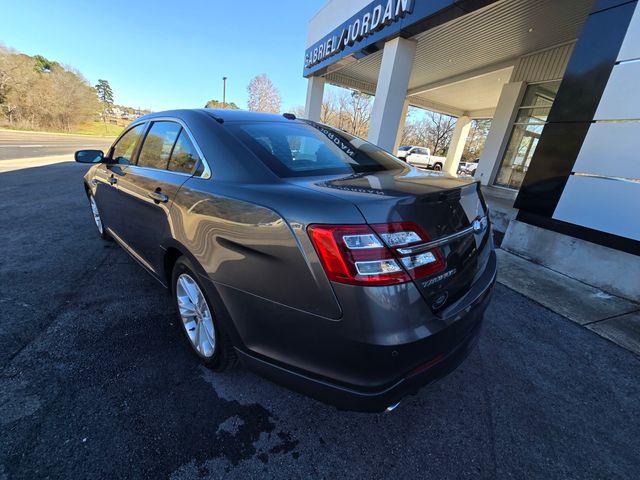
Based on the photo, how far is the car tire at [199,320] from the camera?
183 cm

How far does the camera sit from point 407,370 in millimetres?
1354

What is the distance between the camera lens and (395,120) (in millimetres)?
8156

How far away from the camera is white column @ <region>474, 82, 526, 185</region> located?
10348 millimetres

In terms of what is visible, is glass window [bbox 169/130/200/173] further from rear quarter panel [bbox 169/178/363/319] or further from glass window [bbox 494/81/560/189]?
glass window [bbox 494/81/560/189]

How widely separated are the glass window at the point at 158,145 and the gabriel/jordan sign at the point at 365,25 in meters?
6.83

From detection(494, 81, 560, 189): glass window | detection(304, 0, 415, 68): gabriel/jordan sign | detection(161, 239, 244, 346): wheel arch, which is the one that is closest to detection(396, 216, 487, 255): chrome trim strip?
detection(161, 239, 244, 346): wheel arch

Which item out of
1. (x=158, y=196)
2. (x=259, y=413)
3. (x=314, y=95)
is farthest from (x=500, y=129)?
(x=259, y=413)

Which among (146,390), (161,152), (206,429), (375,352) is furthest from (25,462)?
(161,152)

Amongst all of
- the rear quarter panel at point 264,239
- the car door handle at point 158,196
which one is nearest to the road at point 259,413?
the rear quarter panel at point 264,239

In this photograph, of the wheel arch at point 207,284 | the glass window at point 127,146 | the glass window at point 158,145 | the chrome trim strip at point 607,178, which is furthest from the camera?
the chrome trim strip at point 607,178

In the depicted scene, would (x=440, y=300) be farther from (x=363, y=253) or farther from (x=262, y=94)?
(x=262, y=94)

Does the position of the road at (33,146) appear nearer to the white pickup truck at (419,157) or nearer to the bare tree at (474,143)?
the white pickup truck at (419,157)

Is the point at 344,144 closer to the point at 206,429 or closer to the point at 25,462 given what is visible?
the point at 206,429

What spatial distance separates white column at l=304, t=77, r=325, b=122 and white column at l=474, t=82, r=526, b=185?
23.2 ft
